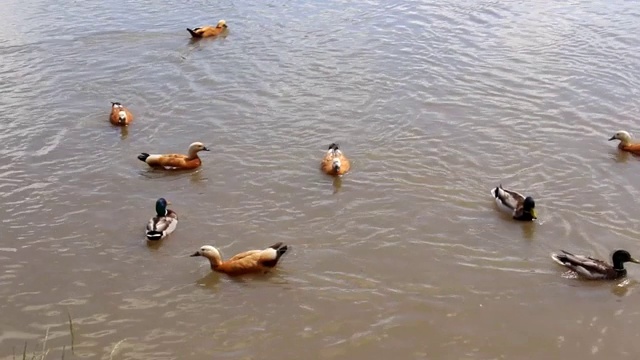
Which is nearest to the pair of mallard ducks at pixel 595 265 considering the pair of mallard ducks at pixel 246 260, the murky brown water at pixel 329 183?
the murky brown water at pixel 329 183

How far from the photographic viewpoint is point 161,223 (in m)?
10.5

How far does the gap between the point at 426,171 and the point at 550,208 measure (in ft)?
7.18

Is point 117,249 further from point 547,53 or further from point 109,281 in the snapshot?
point 547,53

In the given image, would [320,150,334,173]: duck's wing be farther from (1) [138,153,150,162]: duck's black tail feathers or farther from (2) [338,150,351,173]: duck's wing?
(1) [138,153,150,162]: duck's black tail feathers

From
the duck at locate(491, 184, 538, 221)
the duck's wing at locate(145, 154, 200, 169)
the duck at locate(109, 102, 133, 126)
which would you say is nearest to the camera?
the duck at locate(491, 184, 538, 221)

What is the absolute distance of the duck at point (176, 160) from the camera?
1260 centimetres

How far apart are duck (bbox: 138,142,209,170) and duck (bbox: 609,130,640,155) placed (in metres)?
7.45

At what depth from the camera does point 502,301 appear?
9.01 meters

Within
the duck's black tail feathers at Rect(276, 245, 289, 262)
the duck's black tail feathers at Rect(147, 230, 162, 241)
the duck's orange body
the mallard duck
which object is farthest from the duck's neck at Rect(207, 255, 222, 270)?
the duck's orange body

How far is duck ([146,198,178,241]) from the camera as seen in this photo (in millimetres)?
10305

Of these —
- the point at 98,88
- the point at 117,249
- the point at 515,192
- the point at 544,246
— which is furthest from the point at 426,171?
the point at 98,88

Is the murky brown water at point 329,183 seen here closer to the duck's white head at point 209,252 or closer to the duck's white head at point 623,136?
the duck's white head at point 209,252

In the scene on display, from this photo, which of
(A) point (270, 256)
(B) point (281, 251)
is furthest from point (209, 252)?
(B) point (281, 251)

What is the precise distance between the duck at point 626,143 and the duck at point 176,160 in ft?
24.4
